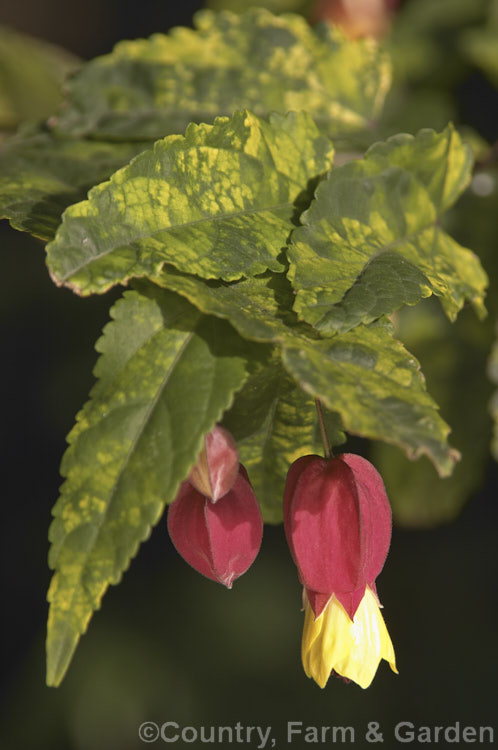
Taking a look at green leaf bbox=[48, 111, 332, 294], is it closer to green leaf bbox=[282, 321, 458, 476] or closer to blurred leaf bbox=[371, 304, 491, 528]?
green leaf bbox=[282, 321, 458, 476]

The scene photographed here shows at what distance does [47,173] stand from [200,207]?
0.55 ft

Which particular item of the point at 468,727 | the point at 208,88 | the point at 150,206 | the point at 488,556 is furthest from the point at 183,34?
the point at 468,727

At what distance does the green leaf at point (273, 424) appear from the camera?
0.47 m

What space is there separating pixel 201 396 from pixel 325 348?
0.22ft

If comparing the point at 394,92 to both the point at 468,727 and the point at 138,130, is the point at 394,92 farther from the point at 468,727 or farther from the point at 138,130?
the point at 468,727

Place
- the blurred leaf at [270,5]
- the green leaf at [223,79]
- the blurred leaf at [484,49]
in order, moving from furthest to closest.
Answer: the blurred leaf at [270,5] < the blurred leaf at [484,49] < the green leaf at [223,79]

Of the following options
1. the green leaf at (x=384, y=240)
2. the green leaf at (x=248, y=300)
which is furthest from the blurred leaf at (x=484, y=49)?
the green leaf at (x=248, y=300)

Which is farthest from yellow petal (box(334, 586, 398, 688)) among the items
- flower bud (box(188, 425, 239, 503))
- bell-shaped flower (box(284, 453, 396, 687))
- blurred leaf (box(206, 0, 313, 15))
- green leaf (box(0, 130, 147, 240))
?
blurred leaf (box(206, 0, 313, 15))

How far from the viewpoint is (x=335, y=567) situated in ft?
1.54

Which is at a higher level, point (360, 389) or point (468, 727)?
point (360, 389)

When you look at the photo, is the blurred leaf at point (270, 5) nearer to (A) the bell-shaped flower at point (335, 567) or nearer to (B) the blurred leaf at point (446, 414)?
(B) the blurred leaf at point (446, 414)

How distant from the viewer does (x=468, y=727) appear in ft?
3.85

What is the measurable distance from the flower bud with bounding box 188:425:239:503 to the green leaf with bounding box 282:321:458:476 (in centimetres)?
8

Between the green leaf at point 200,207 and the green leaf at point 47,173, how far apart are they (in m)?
0.05
